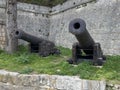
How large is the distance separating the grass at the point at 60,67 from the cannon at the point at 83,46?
0.30m

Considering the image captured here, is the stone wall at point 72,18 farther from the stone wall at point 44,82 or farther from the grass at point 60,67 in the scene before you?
the stone wall at point 44,82

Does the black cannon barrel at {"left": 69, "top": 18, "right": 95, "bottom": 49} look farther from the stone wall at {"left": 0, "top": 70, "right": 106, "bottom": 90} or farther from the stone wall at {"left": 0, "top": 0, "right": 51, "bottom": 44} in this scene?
the stone wall at {"left": 0, "top": 0, "right": 51, "bottom": 44}

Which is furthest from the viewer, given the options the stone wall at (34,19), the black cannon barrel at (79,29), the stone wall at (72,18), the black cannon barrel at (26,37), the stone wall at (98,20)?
the stone wall at (34,19)

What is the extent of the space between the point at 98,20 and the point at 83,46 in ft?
15.1

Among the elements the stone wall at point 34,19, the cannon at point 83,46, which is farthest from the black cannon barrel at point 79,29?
the stone wall at point 34,19

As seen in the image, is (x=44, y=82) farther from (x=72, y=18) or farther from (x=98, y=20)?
(x=72, y=18)

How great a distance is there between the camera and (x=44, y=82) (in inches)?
369

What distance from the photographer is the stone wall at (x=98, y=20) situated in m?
13.3

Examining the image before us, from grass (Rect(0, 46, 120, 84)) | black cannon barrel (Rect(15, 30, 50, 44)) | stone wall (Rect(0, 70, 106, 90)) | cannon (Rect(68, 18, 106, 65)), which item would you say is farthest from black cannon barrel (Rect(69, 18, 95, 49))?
black cannon barrel (Rect(15, 30, 50, 44))

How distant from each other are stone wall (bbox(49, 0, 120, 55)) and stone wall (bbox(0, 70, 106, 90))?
14.8ft

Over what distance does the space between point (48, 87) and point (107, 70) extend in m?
2.05

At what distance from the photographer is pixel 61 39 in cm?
1809

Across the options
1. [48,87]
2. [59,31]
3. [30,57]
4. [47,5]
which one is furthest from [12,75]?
[47,5]

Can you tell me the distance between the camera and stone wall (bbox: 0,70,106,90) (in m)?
8.64
